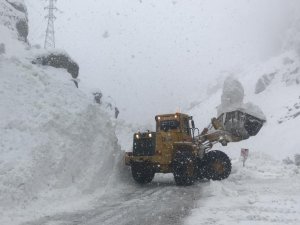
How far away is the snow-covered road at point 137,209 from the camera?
9195mm

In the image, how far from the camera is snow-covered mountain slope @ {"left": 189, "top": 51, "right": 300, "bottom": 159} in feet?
171

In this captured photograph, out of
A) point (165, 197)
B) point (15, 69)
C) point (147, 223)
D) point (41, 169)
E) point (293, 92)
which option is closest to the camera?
point (147, 223)

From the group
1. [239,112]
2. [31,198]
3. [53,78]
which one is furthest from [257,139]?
[31,198]

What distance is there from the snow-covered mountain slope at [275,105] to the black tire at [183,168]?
99.3 feet

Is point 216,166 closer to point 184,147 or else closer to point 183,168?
point 184,147

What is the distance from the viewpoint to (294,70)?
78.9m

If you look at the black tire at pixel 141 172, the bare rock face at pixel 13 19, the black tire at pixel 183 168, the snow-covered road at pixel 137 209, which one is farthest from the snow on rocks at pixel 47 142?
the bare rock face at pixel 13 19

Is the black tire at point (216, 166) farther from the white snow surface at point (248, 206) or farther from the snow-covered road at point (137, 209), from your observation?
the snow-covered road at point (137, 209)

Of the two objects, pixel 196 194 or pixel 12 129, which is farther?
pixel 196 194

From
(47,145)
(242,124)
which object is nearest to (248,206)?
(47,145)

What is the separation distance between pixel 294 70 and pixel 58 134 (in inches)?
2858

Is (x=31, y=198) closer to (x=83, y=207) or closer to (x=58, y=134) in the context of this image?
(x=83, y=207)

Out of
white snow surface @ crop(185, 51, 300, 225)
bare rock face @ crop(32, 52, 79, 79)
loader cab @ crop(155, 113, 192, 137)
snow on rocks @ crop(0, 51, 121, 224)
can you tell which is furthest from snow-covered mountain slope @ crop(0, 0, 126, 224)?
bare rock face @ crop(32, 52, 79, 79)

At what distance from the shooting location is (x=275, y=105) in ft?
229
